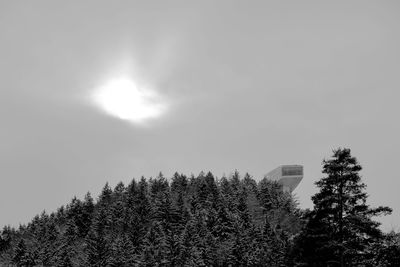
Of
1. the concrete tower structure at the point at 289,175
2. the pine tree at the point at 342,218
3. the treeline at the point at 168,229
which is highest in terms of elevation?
the concrete tower structure at the point at 289,175

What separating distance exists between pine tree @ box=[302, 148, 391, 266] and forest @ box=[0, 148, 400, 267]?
5 cm

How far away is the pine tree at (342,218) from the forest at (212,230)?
0.18ft

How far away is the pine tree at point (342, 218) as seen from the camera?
86.2 ft

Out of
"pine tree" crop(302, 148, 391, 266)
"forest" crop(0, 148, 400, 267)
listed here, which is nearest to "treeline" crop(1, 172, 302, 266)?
"forest" crop(0, 148, 400, 267)

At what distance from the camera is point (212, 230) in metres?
85.0

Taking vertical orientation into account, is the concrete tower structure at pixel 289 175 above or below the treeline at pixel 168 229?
above

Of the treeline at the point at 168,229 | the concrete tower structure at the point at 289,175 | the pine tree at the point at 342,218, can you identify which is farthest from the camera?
the concrete tower structure at the point at 289,175

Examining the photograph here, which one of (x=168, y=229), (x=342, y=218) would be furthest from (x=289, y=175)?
(x=342, y=218)

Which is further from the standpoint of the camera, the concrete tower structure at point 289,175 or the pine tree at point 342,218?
the concrete tower structure at point 289,175

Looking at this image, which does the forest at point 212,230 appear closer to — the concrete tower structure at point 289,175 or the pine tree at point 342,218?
the pine tree at point 342,218

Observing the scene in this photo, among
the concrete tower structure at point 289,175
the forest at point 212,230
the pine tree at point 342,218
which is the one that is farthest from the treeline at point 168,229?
the concrete tower structure at point 289,175

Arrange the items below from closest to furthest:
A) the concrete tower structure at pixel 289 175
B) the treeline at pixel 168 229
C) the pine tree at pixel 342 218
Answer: the pine tree at pixel 342 218, the treeline at pixel 168 229, the concrete tower structure at pixel 289 175

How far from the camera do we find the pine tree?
26.3 metres

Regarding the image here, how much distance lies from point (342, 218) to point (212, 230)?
59.5 m
